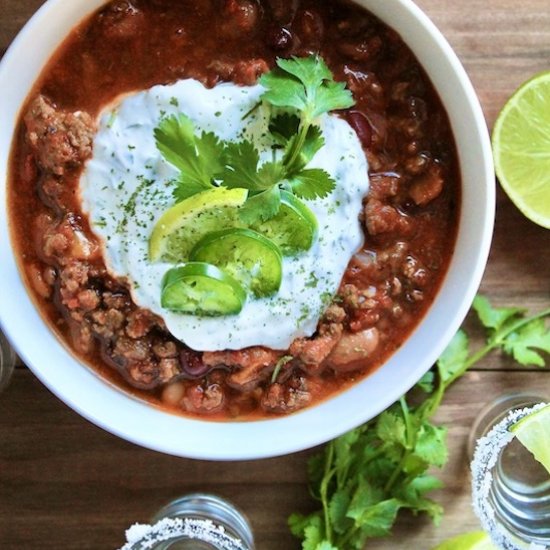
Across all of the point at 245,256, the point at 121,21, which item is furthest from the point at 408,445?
the point at 121,21

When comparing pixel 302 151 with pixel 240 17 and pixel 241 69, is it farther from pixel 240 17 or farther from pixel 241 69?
pixel 240 17

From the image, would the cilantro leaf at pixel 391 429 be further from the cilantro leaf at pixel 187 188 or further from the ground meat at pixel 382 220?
the cilantro leaf at pixel 187 188

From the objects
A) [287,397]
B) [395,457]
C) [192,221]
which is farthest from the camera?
[395,457]

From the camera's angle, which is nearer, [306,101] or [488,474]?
[306,101]

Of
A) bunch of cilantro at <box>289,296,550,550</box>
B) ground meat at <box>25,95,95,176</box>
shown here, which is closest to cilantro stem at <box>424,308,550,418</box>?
bunch of cilantro at <box>289,296,550,550</box>

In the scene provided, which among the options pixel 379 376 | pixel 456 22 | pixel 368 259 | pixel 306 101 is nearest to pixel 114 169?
pixel 306 101

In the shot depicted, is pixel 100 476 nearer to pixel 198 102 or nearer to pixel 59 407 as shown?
pixel 59 407
